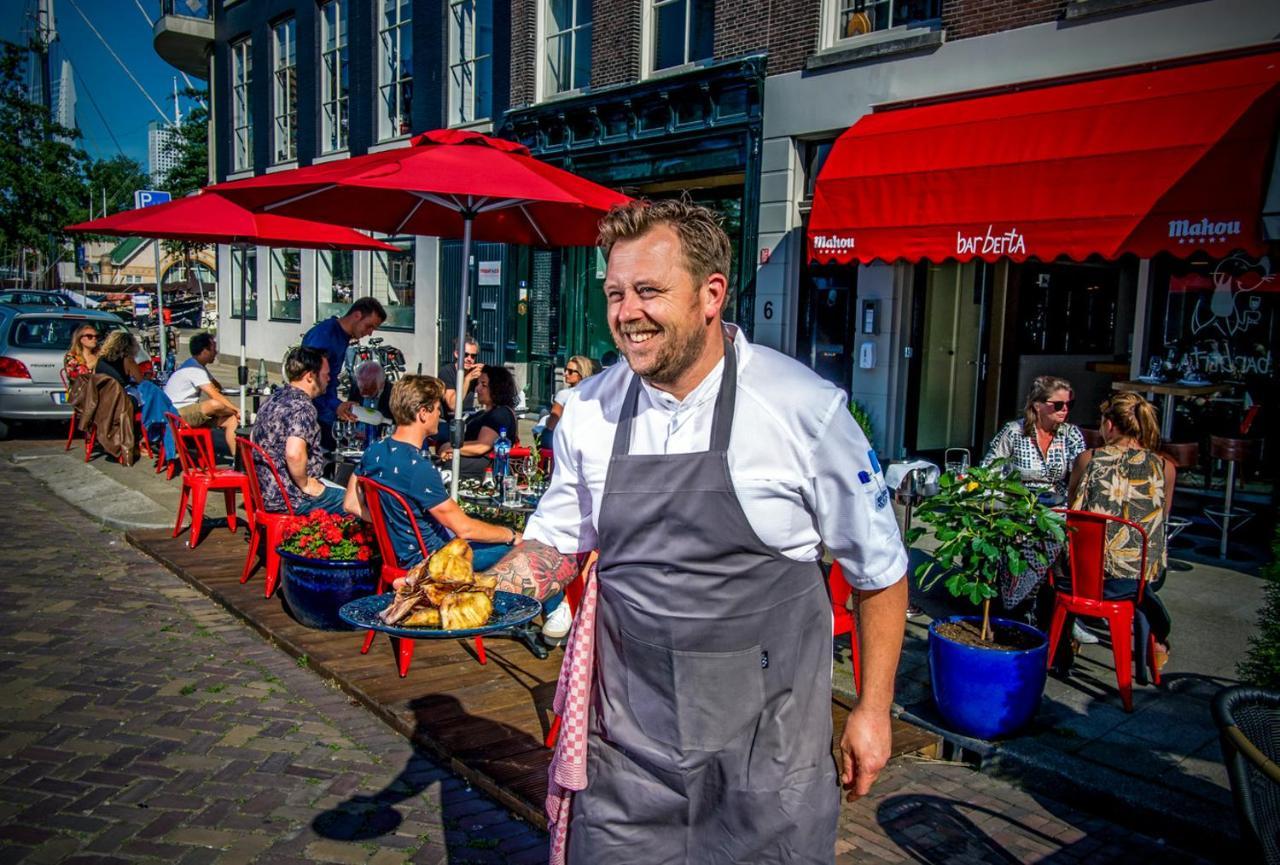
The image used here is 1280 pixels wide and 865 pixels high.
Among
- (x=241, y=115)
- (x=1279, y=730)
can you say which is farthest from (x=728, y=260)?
(x=241, y=115)

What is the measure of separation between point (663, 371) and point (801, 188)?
9.97 m

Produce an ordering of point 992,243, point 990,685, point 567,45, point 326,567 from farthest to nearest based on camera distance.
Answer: point 567,45, point 992,243, point 326,567, point 990,685

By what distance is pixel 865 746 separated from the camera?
2.15 metres

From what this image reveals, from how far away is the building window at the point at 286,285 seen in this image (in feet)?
75.6

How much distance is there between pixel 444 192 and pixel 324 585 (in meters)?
2.28

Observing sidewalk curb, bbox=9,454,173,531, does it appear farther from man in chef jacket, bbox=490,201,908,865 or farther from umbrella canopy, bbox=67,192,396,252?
man in chef jacket, bbox=490,201,908,865

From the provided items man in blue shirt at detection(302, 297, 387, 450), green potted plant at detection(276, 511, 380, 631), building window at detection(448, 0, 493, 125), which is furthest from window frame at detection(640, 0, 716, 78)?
green potted plant at detection(276, 511, 380, 631)

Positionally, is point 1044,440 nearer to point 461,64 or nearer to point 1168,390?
point 1168,390

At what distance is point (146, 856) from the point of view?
3.39 meters

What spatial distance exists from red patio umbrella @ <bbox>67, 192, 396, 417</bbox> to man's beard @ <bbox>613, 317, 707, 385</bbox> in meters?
7.70

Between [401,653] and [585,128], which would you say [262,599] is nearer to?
[401,653]

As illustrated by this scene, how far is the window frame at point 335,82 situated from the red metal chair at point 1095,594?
18.7 meters

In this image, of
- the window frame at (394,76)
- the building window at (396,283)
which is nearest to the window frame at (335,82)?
the window frame at (394,76)

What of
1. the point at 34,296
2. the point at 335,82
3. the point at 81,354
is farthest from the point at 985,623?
the point at 34,296
